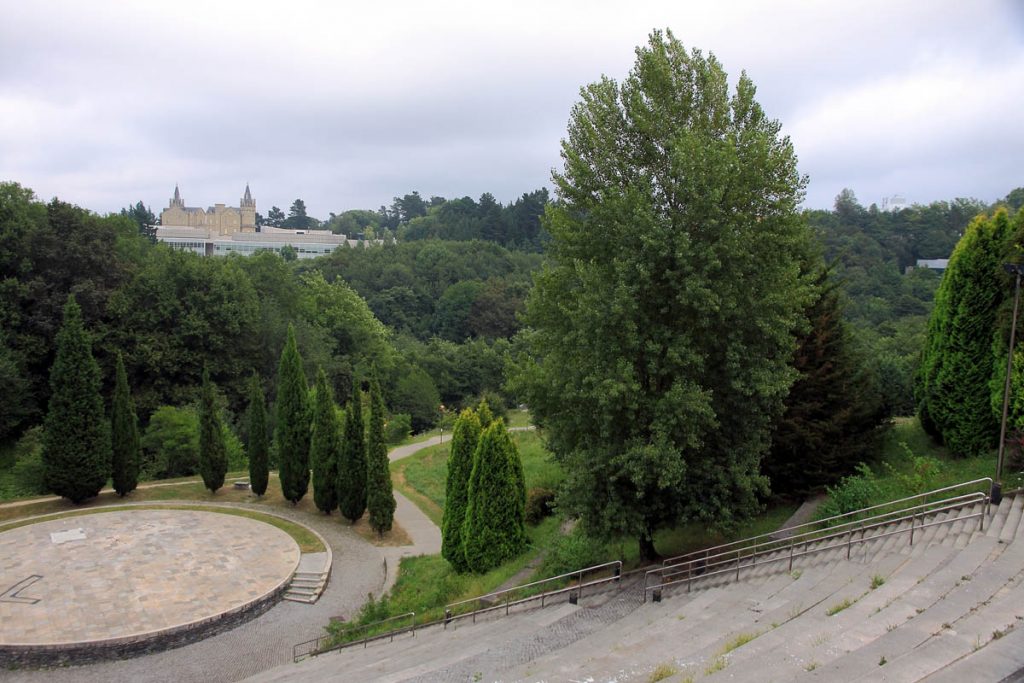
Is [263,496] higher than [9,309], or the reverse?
[9,309]

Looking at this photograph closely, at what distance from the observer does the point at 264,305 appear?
40.7 meters

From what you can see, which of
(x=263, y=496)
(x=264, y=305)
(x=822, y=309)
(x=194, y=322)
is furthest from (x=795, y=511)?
(x=264, y=305)

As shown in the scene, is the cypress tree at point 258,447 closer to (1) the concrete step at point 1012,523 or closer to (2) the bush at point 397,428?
(2) the bush at point 397,428

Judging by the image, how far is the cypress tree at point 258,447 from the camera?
26.4 metres

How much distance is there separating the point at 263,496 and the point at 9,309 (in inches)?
607

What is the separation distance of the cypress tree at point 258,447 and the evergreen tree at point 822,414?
1815 centimetres

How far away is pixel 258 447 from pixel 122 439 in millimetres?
5108

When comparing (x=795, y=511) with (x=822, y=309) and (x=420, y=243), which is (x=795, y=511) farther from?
(x=420, y=243)

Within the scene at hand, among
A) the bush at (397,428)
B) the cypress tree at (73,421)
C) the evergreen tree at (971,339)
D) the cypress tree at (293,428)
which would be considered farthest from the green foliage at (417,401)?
the evergreen tree at (971,339)

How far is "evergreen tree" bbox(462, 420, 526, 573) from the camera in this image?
17.8 metres

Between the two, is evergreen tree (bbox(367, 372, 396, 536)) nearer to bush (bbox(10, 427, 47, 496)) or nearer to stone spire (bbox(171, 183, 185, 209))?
bush (bbox(10, 427, 47, 496))

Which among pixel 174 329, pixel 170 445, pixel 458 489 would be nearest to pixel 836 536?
pixel 458 489

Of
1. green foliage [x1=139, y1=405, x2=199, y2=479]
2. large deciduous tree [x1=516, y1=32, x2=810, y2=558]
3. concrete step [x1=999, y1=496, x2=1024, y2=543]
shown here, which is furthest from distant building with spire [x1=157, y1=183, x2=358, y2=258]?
concrete step [x1=999, y1=496, x2=1024, y2=543]

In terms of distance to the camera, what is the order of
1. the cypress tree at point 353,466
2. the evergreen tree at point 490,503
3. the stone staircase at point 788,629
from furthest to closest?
the cypress tree at point 353,466, the evergreen tree at point 490,503, the stone staircase at point 788,629
